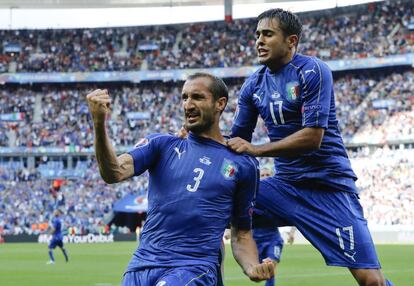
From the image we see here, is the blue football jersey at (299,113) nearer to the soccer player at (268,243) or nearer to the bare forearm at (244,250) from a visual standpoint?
the bare forearm at (244,250)

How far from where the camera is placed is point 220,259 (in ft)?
18.4

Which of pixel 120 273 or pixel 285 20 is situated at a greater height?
pixel 285 20

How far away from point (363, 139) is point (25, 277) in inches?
1310

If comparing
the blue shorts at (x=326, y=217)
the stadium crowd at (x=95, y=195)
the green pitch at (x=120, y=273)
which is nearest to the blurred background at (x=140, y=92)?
the stadium crowd at (x=95, y=195)

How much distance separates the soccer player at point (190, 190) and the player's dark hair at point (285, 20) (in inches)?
55.5

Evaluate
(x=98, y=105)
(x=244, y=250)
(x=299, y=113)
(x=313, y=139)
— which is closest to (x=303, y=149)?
(x=313, y=139)

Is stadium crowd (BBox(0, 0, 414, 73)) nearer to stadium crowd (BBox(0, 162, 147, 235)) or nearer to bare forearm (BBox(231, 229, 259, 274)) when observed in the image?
stadium crowd (BBox(0, 162, 147, 235))

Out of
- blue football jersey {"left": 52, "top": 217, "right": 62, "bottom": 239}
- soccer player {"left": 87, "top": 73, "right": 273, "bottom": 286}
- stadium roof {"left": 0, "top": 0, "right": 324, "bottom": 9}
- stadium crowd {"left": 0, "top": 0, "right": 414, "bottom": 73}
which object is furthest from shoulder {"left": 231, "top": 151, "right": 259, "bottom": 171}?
stadium roof {"left": 0, "top": 0, "right": 324, "bottom": 9}

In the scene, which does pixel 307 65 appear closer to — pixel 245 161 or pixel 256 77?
pixel 256 77

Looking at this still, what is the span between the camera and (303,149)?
264 inches

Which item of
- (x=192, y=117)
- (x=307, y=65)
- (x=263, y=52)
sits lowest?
(x=192, y=117)

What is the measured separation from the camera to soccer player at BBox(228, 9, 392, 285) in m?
6.75

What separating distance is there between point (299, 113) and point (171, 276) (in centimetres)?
240

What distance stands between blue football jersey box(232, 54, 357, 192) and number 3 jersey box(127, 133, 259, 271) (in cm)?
140
